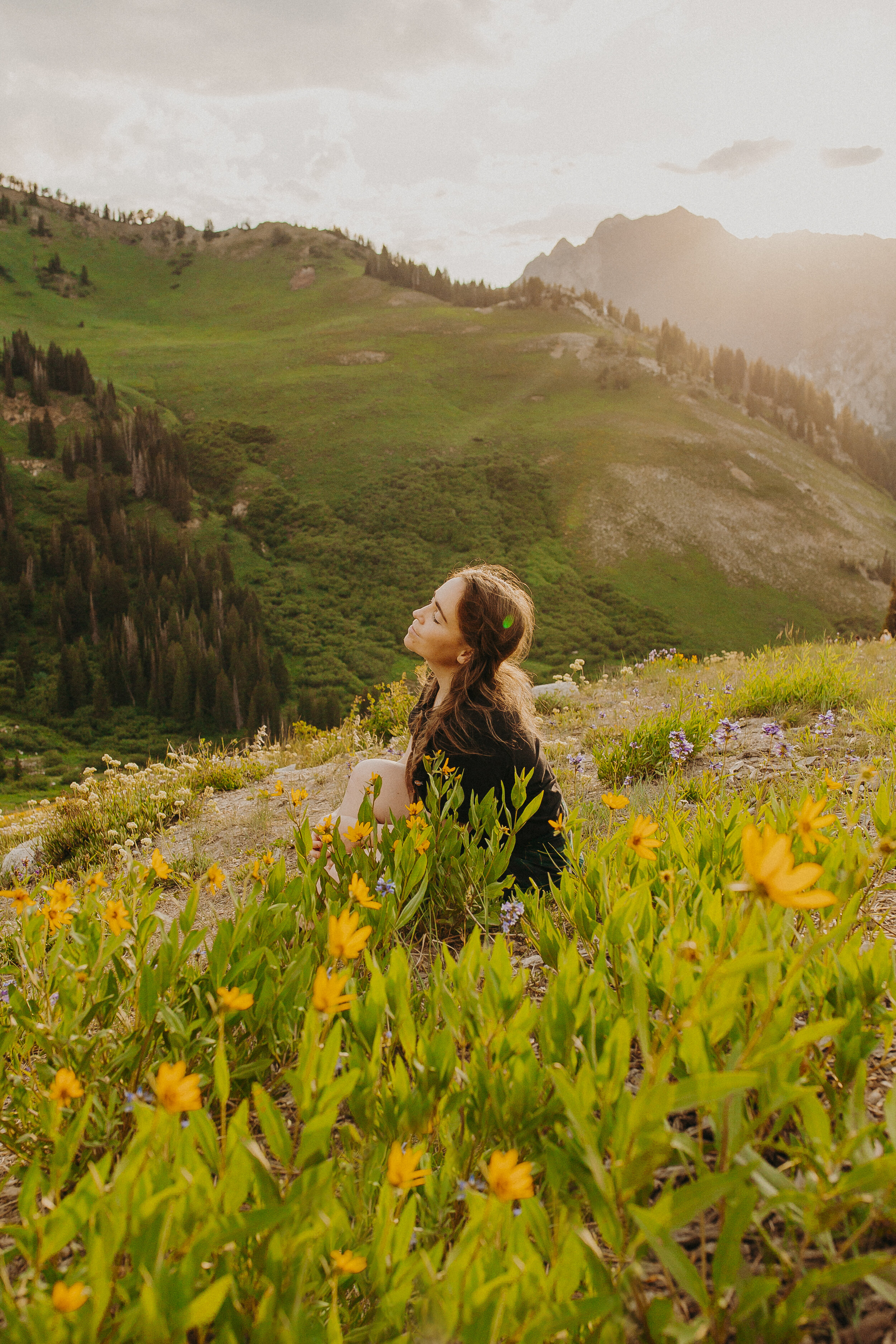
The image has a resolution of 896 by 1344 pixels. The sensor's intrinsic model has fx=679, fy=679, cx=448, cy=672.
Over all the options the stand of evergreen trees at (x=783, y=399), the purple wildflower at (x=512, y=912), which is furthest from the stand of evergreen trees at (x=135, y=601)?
the stand of evergreen trees at (x=783, y=399)

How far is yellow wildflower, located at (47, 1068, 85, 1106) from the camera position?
115cm

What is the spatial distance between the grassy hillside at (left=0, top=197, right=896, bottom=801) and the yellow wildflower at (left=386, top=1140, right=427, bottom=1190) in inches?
1461

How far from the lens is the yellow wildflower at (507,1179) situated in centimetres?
86

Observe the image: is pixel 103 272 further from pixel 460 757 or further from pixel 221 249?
pixel 460 757

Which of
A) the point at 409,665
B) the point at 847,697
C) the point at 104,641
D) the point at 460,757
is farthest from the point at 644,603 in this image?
the point at 460,757

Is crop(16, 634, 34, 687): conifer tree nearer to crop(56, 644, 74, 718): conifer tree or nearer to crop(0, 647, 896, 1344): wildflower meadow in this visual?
crop(56, 644, 74, 718): conifer tree

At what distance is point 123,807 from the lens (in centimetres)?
664

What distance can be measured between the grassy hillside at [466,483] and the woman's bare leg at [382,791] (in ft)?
115

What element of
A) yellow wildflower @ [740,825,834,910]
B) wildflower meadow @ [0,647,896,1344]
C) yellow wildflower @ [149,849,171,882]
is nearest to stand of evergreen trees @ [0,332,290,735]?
yellow wildflower @ [149,849,171,882]

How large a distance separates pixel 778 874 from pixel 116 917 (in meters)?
1.51

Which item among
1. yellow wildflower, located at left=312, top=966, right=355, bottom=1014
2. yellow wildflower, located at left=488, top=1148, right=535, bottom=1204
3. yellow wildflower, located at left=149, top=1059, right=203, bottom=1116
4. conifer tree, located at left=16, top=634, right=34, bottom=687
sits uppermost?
yellow wildflower, located at left=312, top=966, right=355, bottom=1014

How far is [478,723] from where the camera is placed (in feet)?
9.70

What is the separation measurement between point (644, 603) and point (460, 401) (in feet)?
104

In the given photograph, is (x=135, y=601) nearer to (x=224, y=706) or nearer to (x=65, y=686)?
(x=65, y=686)
